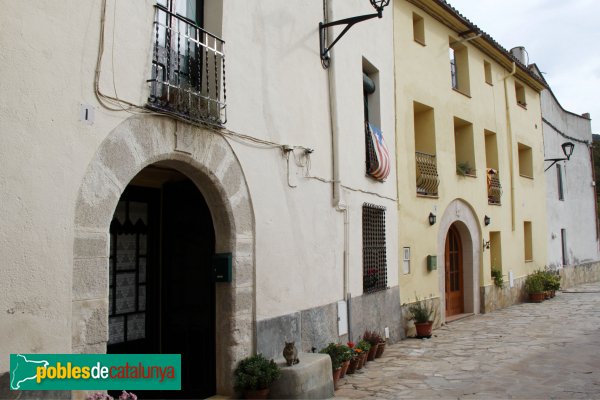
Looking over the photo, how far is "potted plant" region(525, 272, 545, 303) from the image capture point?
1499cm

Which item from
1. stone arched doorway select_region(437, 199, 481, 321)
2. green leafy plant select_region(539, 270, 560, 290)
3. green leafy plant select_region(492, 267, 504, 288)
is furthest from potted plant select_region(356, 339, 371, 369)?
green leafy plant select_region(539, 270, 560, 290)

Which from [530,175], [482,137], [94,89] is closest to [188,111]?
[94,89]

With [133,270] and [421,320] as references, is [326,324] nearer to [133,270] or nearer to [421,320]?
[133,270]

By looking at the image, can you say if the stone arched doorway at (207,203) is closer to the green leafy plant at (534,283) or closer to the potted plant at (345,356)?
the potted plant at (345,356)

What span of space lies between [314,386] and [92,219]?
9.54 feet

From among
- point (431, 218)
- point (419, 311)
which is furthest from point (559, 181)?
point (419, 311)

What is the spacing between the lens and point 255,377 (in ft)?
16.6

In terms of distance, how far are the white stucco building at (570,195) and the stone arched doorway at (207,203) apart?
14426mm

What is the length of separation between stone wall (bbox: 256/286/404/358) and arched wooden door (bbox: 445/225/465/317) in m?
3.17

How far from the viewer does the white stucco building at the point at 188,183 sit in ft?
11.5

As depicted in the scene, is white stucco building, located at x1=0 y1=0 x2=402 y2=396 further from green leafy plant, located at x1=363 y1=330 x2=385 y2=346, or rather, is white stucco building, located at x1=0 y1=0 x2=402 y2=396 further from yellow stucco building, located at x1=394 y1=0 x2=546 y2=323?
yellow stucco building, located at x1=394 y1=0 x2=546 y2=323

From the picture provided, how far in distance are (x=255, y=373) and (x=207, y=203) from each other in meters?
1.72

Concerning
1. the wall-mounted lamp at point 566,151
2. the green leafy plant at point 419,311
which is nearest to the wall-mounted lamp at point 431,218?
the green leafy plant at point 419,311

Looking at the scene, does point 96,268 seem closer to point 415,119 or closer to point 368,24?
point 368,24
